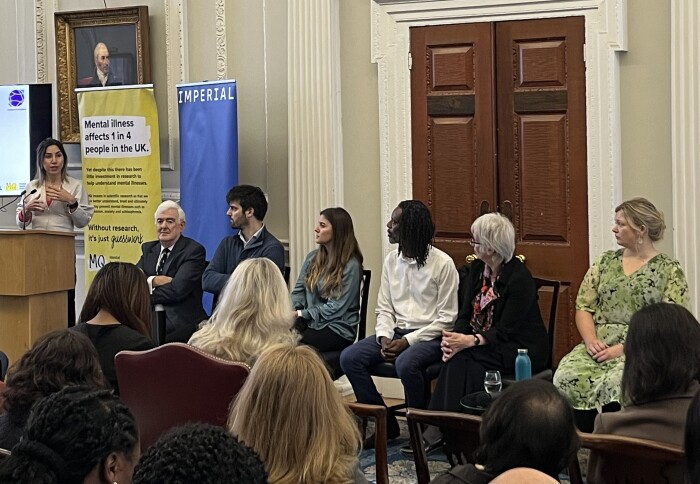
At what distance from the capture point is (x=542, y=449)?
2244mm

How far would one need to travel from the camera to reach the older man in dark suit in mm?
5884

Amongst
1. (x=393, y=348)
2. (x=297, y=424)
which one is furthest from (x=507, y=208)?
(x=297, y=424)

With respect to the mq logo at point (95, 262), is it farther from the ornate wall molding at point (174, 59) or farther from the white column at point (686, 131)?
the white column at point (686, 131)

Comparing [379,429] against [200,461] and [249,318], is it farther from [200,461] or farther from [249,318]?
[200,461]

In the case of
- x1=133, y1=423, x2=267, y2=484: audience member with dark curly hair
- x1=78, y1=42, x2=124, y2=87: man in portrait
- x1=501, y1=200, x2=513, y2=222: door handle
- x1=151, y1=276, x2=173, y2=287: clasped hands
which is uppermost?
x1=78, y1=42, x2=124, y2=87: man in portrait

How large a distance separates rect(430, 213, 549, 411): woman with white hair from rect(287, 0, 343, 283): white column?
174 centimetres

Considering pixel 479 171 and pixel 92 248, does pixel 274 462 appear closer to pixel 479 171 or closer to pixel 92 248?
pixel 479 171

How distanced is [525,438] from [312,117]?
4.62 metres

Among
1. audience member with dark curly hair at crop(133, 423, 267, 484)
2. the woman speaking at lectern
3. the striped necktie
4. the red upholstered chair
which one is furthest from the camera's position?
the woman speaking at lectern

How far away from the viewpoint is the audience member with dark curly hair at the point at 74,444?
196 cm

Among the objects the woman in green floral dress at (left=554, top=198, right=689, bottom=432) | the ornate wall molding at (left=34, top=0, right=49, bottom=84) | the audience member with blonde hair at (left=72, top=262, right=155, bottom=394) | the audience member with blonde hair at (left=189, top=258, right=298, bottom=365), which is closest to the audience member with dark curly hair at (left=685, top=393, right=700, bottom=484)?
the audience member with blonde hair at (left=189, top=258, right=298, bottom=365)

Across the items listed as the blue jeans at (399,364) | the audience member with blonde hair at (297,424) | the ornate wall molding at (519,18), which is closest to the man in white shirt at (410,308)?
the blue jeans at (399,364)

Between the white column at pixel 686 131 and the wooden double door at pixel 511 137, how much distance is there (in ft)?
1.64

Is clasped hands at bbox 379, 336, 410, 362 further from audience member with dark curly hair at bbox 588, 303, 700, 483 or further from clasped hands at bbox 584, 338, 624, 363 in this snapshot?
audience member with dark curly hair at bbox 588, 303, 700, 483
